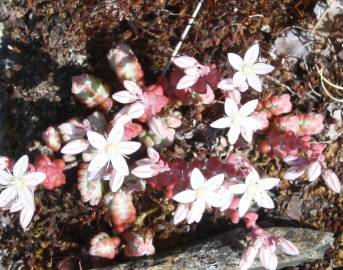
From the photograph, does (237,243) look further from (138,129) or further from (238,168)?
(138,129)

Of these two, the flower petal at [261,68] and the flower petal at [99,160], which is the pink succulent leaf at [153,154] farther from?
the flower petal at [261,68]

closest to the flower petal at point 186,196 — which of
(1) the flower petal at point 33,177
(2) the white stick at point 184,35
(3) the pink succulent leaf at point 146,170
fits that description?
(3) the pink succulent leaf at point 146,170

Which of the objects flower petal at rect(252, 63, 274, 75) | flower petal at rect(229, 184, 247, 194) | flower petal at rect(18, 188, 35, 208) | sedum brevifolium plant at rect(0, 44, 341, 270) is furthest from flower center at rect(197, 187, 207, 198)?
flower petal at rect(18, 188, 35, 208)

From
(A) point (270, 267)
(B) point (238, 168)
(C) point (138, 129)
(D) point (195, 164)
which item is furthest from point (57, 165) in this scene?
(A) point (270, 267)

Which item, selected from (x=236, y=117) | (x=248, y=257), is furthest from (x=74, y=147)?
(x=248, y=257)

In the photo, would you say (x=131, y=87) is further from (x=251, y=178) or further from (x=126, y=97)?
(x=251, y=178)

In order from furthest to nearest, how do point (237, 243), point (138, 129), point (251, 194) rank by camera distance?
point (237, 243), point (138, 129), point (251, 194)
